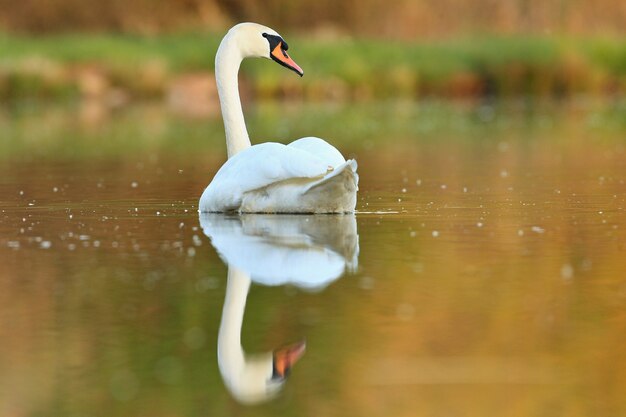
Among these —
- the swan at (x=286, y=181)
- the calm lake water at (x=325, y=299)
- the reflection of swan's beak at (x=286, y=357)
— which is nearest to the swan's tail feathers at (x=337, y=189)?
the swan at (x=286, y=181)

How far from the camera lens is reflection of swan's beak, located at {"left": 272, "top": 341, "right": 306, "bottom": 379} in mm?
4570

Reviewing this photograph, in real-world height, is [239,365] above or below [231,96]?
below

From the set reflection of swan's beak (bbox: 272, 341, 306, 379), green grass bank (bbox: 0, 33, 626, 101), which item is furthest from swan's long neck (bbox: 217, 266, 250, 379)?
green grass bank (bbox: 0, 33, 626, 101)

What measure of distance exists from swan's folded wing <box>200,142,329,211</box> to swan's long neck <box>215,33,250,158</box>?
0.85m

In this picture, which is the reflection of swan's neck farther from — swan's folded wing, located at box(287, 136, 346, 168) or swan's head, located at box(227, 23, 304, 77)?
swan's head, located at box(227, 23, 304, 77)

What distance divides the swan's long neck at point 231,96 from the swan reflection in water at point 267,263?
893 millimetres

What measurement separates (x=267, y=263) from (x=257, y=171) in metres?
1.56

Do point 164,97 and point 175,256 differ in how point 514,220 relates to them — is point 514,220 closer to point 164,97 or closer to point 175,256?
point 175,256

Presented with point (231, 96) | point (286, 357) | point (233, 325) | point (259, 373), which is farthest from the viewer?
point (231, 96)

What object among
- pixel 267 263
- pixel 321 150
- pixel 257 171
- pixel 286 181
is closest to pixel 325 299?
pixel 267 263

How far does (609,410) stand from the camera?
4156 mm

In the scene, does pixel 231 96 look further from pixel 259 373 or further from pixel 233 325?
pixel 259 373

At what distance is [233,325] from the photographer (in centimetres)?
530

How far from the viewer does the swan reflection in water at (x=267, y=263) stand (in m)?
4.61
